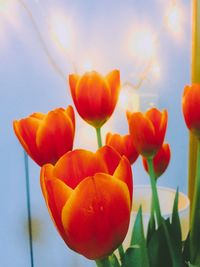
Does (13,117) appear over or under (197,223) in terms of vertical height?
over

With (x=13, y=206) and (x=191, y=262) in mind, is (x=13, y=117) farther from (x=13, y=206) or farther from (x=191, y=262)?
(x=191, y=262)

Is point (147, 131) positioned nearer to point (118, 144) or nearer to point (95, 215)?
point (118, 144)

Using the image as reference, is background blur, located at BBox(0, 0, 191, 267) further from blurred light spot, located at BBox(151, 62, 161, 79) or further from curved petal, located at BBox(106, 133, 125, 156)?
curved petal, located at BBox(106, 133, 125, 156)

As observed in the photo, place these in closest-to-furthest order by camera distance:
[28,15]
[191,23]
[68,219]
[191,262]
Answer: [68,219] < [191,262] < [28,15] < [191,23]

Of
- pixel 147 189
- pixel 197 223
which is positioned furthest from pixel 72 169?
pixel 147 189

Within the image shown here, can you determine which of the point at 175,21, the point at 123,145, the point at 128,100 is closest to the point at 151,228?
the point at 123,145

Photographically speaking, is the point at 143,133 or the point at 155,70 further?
the point at 155,70

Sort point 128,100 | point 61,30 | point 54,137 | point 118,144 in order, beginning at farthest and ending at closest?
point 128,100 → point 61,30 → point 118,144 → point 54,137

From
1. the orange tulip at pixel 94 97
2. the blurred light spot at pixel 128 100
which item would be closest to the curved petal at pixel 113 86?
the orange tulip at pixel 94 97
